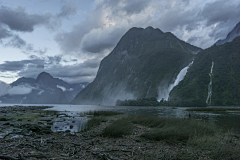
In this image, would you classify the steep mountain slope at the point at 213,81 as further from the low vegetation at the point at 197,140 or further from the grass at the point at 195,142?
the grass at the point at 195,142

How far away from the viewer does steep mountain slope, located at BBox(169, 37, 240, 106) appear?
132 m

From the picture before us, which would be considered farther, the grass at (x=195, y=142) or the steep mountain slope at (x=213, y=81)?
the steep mountain slope at (x=213, y=81)

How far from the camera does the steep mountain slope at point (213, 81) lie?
5192 inches

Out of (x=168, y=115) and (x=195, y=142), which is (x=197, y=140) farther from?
(x=168, y=115)

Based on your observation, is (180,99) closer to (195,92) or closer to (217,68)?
(195,92)

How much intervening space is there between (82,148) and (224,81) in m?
164

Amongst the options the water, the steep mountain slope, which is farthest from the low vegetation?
the steep mountain slope

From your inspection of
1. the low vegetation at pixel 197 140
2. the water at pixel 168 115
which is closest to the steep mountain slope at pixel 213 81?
the water at pixel 168 115

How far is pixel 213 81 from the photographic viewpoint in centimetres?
14825

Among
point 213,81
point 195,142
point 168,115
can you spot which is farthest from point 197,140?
point 213,81

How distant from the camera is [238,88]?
435ft

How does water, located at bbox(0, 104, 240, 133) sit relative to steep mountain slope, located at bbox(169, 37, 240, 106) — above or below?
below

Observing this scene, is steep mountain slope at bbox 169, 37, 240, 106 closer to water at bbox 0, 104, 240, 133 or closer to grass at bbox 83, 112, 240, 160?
water at bbox 0, 104, 240, 133

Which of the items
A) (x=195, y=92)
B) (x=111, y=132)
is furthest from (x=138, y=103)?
(x=111, y=132)
